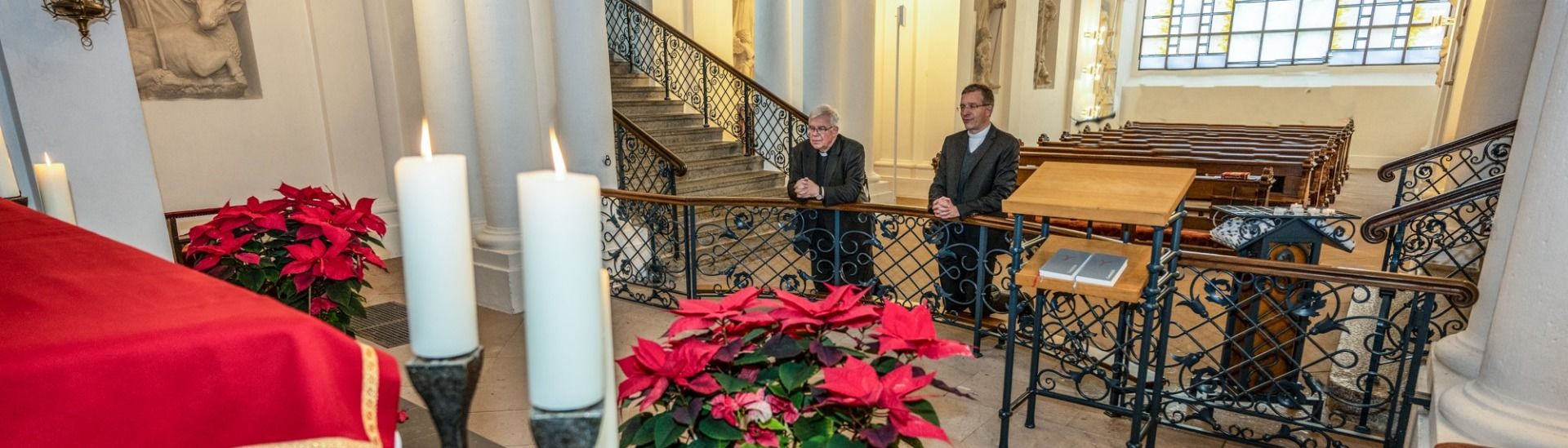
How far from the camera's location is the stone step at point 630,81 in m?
9.73

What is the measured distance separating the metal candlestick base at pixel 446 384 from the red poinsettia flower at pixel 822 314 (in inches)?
24.0

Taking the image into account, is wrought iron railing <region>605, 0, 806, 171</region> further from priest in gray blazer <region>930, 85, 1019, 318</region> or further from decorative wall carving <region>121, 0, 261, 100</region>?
decorative wall carving <region>121, 0, 261, 100</region>

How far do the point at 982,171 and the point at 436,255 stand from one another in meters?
4.02

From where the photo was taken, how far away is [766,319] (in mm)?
1260

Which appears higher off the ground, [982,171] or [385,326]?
[982,171]

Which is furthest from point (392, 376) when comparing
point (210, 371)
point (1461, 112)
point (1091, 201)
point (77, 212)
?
point (1461, 112)

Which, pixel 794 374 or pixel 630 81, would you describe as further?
pixel 630 81

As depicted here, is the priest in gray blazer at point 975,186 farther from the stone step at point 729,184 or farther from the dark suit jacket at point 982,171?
the stone step at point 729,184

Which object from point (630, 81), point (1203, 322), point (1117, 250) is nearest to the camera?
point (1203, 322)

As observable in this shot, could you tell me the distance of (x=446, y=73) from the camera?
507 cm

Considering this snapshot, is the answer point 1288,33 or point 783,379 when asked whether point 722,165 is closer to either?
point 783,379

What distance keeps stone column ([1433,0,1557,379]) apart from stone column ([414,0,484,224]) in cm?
553

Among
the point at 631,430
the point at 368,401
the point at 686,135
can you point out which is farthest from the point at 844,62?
the point at 368,401

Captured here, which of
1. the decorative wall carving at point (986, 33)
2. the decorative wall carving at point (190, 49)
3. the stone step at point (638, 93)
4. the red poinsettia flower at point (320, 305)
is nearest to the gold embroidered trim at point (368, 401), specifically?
the red poinsettia flower at point (320, 305)
